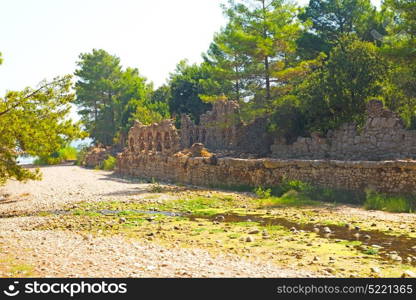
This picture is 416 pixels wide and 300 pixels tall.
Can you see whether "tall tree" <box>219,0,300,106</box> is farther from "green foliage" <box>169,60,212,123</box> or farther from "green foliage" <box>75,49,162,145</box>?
"green foliage" <box>75,49,162,145</box>

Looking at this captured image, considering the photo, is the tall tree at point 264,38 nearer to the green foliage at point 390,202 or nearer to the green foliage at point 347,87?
the green foliage at point 347,87

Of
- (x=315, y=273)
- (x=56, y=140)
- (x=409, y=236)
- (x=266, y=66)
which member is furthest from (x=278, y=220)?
(x=266, y=66)

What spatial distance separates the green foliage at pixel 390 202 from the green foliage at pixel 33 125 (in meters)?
8.89

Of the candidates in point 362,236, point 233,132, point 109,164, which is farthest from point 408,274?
point 109,164

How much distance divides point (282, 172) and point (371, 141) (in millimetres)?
3355

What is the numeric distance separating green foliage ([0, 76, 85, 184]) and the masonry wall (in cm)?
749

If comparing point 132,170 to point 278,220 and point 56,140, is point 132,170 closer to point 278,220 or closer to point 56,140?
point 56,140

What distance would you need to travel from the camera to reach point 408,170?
13922 millimetres

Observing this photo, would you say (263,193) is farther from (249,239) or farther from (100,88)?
(100,88)

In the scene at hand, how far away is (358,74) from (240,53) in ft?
22.4

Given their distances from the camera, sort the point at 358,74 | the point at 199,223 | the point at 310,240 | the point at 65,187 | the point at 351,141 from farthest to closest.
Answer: the point at 65,187
the point at 358,74
the point at 351,141
the point at 199,223
the point at 310,240

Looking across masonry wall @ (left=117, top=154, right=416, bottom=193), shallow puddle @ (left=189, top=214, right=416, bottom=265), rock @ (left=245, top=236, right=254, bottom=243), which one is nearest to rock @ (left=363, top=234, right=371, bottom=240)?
shallow puddle @ (left=189, top=214, right=416, bottom=265)

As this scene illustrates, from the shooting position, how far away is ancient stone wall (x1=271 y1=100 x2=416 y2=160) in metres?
16.6

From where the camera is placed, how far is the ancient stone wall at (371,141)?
16.6 m
